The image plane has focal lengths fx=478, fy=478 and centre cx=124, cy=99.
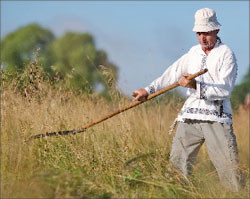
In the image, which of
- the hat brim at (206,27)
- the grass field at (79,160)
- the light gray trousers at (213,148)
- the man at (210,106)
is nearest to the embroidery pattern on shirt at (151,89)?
the man at (210,106)

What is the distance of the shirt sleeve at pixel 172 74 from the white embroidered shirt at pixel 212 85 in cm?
2

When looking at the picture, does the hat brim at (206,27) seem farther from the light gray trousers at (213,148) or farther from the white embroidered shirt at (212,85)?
the light gray trousers at (213,148)

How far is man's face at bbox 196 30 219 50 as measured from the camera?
186 inches

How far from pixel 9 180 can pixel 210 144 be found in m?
1.97

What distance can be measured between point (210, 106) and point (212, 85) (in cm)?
26

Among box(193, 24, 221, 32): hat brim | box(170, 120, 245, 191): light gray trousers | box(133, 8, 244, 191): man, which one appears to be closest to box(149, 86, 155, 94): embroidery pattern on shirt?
box(133, 8, 244, 191): man

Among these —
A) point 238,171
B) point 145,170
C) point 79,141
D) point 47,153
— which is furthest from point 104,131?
point 238,171

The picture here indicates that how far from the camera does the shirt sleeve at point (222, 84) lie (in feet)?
14.8

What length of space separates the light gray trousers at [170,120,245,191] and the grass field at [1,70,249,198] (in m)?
0.12

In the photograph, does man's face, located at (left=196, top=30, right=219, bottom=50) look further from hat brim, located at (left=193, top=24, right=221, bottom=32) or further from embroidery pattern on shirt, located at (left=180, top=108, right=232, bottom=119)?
embroidery pattern on shirt, located at (left=180, top=108, right=232, bottom=119)

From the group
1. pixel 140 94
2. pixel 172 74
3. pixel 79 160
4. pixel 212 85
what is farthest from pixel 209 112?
pixel 79 160

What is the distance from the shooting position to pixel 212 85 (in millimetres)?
4531

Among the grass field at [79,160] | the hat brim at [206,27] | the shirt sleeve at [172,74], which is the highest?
the hat brim at [206,27]

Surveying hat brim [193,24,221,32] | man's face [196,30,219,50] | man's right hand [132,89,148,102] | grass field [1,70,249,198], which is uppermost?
hat brim [193,24,221,32]
